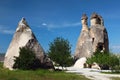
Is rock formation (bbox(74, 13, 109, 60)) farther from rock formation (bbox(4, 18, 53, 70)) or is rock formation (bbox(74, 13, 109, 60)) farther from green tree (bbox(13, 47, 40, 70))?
green tree (bbox(13, 47, 40, 70))

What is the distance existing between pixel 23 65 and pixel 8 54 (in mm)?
5721

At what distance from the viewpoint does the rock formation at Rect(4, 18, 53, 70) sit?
49.4 m

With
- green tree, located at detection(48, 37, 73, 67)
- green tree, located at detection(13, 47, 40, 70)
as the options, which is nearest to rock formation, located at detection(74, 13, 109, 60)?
green tree, located at detection(48, 37, 73, 67)

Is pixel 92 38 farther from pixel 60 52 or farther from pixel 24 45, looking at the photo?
pixel 24 45

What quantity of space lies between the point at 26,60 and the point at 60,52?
13.3m

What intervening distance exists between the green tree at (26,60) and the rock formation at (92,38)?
3709 centimetres

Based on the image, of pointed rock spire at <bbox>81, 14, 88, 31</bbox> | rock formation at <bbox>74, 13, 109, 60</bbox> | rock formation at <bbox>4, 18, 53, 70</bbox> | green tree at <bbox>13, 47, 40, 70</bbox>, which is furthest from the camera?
pointed rock spire at <bbox>81, 14, 88, 31</bbox>

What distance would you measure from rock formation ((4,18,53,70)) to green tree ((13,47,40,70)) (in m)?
1.29

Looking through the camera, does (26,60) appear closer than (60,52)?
Yes

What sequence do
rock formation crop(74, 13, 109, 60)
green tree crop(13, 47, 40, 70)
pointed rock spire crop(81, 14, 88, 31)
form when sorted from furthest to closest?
pointed rock spire crop(81, 14, 88, 31) < rock formation crop(74, 13, 109, 60) < green tree crop(13, 47, 40, 70)

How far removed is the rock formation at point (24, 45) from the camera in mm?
49438

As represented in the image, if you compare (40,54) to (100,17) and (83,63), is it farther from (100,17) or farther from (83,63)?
(100,17)

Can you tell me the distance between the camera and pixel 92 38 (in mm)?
85312

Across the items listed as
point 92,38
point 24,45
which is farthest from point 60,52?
point 92,38
